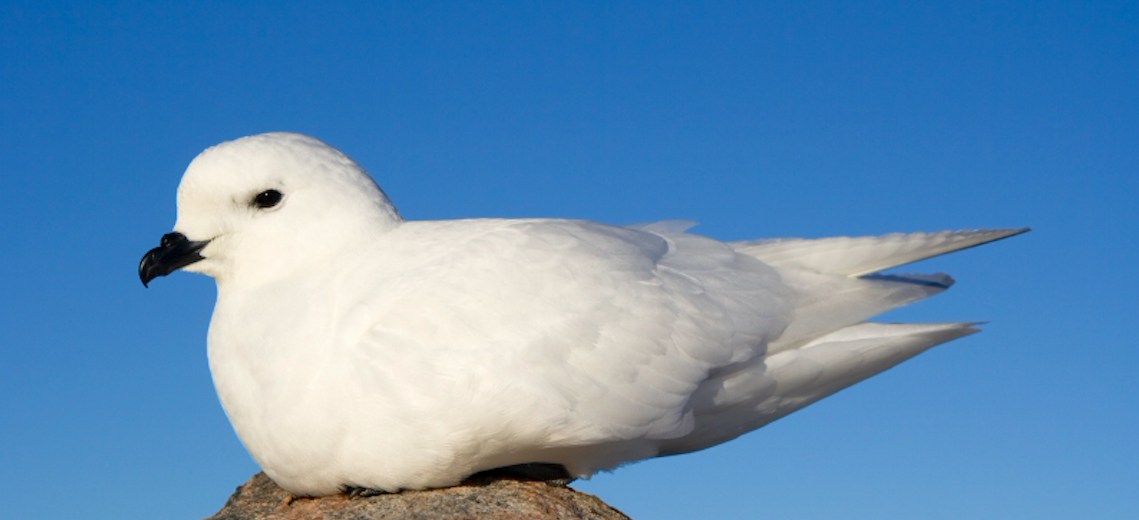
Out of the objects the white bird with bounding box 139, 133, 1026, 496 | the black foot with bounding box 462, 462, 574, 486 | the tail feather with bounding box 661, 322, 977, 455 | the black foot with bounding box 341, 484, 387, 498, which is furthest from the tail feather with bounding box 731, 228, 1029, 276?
the black foot with bounding box 341, 484, 387, 498

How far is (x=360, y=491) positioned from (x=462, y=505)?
718 mm

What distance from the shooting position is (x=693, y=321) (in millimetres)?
6875

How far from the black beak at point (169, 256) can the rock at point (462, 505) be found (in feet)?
5.60

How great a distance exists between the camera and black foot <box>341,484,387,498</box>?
6.69 m

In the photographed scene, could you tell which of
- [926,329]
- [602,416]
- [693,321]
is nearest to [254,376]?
[602,416]

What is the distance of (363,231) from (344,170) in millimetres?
416

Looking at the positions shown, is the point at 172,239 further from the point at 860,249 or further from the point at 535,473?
the point at 860,249

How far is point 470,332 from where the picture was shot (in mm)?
6293

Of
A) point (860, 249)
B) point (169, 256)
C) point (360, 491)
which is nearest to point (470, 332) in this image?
point (360, 491)

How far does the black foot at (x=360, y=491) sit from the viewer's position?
6691 mm

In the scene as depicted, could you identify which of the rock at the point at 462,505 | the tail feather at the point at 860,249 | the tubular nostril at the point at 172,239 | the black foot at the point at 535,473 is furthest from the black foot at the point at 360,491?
the tail feather at the point at 860,249

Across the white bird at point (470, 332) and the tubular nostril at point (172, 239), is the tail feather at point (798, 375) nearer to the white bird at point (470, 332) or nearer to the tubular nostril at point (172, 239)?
the white bird at point (470, 332)

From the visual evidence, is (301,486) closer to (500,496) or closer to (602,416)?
(500,496)

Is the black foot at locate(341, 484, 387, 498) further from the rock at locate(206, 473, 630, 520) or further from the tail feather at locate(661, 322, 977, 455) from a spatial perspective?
the tail feather at locate(661, 322, 977, 455)
